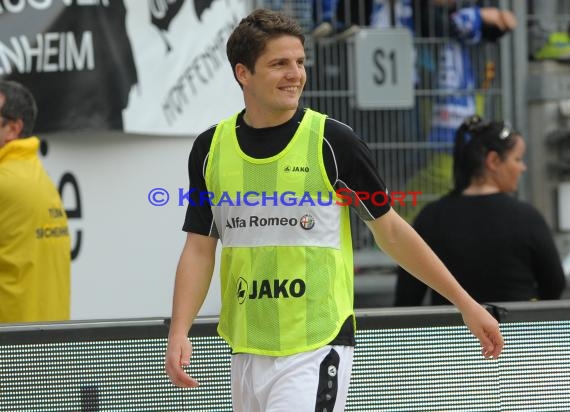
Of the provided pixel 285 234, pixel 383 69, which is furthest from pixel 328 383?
pixel 383 69

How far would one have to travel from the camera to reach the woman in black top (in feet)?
Answer: 19.4

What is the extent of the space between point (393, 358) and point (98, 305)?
2.92 m

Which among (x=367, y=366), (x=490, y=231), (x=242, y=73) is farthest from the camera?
(x=490, y=231)

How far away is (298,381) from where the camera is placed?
12.4ft

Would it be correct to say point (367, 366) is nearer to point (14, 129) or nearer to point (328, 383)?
point (328, 383)

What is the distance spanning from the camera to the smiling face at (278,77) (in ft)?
12.8

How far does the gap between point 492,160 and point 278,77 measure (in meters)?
2.49

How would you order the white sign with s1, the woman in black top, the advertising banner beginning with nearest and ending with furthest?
the woman in black top → the advertising banner → the white sign with s1

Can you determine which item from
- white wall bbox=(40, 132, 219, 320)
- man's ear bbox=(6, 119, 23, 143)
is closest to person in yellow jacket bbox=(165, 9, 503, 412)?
man's ear bbox=(6, 119, 23, 143)

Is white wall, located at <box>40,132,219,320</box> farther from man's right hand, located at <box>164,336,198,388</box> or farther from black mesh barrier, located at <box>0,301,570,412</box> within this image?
man's right hand, located at <box>164,336,198,388</box>

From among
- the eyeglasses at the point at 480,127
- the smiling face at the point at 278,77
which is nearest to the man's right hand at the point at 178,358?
the smiling face at the point at 278,77

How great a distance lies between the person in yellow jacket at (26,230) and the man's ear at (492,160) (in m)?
2.15

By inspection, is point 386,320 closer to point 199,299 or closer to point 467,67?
point 199,299

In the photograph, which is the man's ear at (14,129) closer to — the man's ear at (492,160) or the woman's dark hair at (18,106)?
the woman's dark hair at (18,106)
